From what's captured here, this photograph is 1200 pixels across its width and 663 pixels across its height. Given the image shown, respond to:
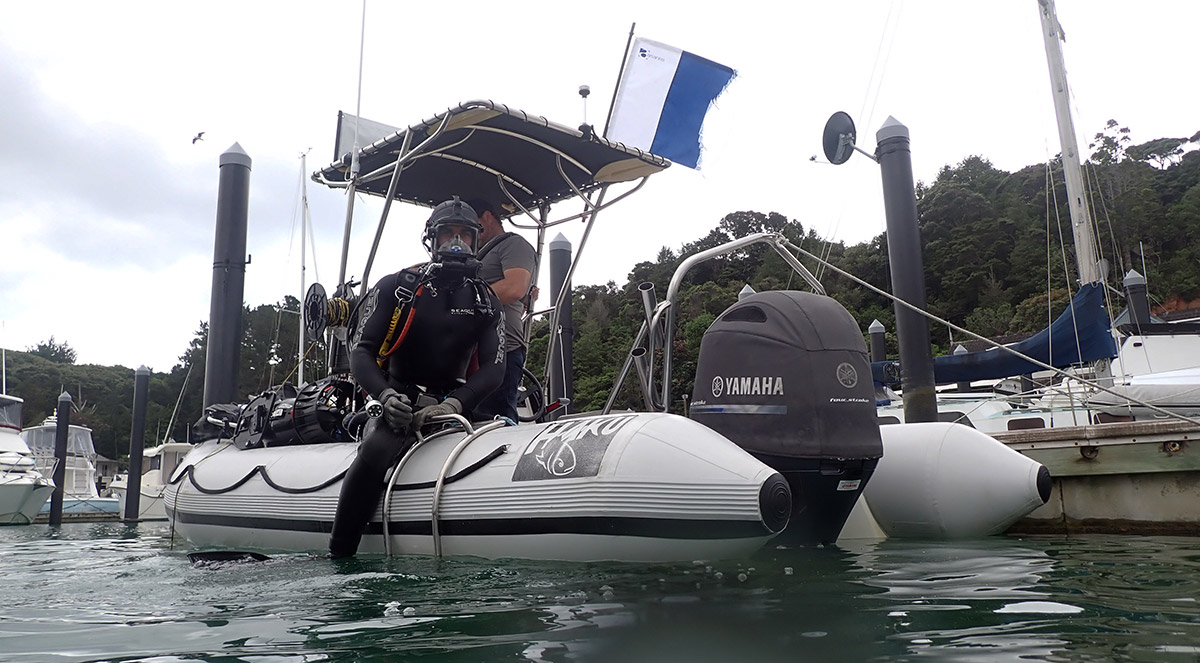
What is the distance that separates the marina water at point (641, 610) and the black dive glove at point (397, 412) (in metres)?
0.65

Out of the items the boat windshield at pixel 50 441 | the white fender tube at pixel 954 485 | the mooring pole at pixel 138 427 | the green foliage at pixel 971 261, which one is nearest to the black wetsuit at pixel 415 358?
the white fender tube at pixel 954 485

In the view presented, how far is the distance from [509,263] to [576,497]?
2.35 meters

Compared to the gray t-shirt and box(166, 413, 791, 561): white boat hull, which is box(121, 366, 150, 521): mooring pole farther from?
box(166, 413, 791, 561): white boat hull

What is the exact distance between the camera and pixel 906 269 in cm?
601

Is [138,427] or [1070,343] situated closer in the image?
[1070,343]

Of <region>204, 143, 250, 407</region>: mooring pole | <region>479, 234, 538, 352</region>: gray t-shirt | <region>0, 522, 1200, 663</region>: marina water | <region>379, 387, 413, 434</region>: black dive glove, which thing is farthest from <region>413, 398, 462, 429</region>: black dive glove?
<region>204, 143, 250, 407</region>: mooring pole

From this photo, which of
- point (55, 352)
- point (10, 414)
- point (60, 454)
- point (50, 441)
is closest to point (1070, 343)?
point (60, 454)

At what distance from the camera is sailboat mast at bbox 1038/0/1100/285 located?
337 inches

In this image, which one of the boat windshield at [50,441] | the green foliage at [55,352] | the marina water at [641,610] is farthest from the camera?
the green foliage at [55,352]

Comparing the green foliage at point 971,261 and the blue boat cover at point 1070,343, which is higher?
the green foliage at point 971,261

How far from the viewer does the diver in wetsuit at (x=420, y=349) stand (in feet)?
12.4

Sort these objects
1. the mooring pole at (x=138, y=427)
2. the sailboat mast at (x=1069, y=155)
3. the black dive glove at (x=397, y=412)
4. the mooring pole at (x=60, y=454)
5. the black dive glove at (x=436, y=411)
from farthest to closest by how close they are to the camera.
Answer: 1. the mooring pole at (x=60, y=454)
2. the mooring pole at (x=138, y=427)
3. the sailboat mast at (x=1069, y=155)
4. the black dive glove at (x=436, y=411)
5. the black dive glove at (x=397, y=412)

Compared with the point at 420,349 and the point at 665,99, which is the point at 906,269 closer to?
the point at 665,99

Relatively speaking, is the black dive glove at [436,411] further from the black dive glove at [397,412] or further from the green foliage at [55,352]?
the green foliage at [55,352]
